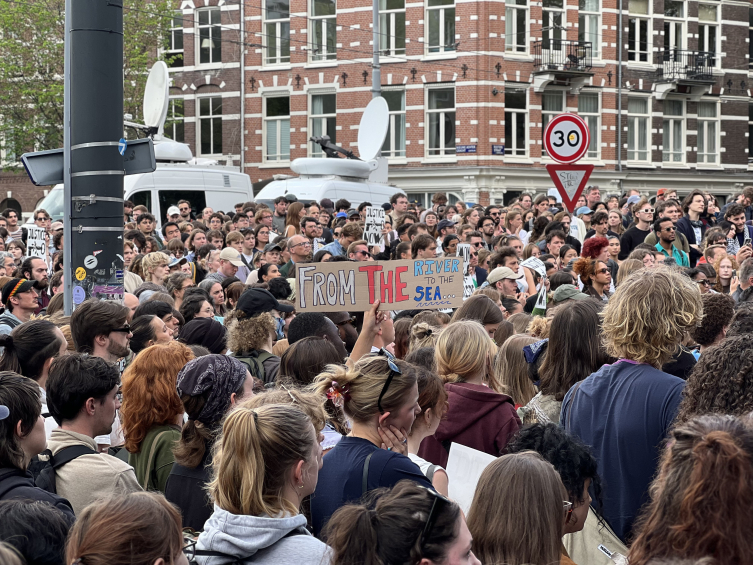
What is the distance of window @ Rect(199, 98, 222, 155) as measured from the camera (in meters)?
35.7

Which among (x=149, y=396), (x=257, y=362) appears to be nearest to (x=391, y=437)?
(x=149, y=396)

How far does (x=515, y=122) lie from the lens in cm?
3228

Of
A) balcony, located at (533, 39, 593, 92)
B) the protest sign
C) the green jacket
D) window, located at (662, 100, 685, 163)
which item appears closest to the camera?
the green jacket


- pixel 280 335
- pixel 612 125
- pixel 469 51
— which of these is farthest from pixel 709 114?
pixel 280 335

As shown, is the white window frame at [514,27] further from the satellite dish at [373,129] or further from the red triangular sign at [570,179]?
the red triangular sign at [570,179]

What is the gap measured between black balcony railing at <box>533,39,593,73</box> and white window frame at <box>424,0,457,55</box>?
2933mm

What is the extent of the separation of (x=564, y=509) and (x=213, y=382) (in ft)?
5.37

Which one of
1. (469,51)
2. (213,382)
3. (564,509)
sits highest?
(469,51)

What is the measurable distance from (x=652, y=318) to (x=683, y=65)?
110ft

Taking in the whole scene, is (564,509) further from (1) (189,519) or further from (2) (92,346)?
(2) (92,346)

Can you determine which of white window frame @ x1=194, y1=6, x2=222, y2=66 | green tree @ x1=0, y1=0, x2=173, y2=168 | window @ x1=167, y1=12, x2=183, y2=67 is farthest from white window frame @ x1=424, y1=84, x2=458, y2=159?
window @ x1=167, y1=12, x2=183, y2=67

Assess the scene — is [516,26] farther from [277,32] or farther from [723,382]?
[723,382]

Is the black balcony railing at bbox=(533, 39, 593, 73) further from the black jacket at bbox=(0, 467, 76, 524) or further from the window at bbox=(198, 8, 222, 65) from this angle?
the black jacket at bbox=(0, 467, 76, 524)

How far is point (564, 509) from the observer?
2916 mm
